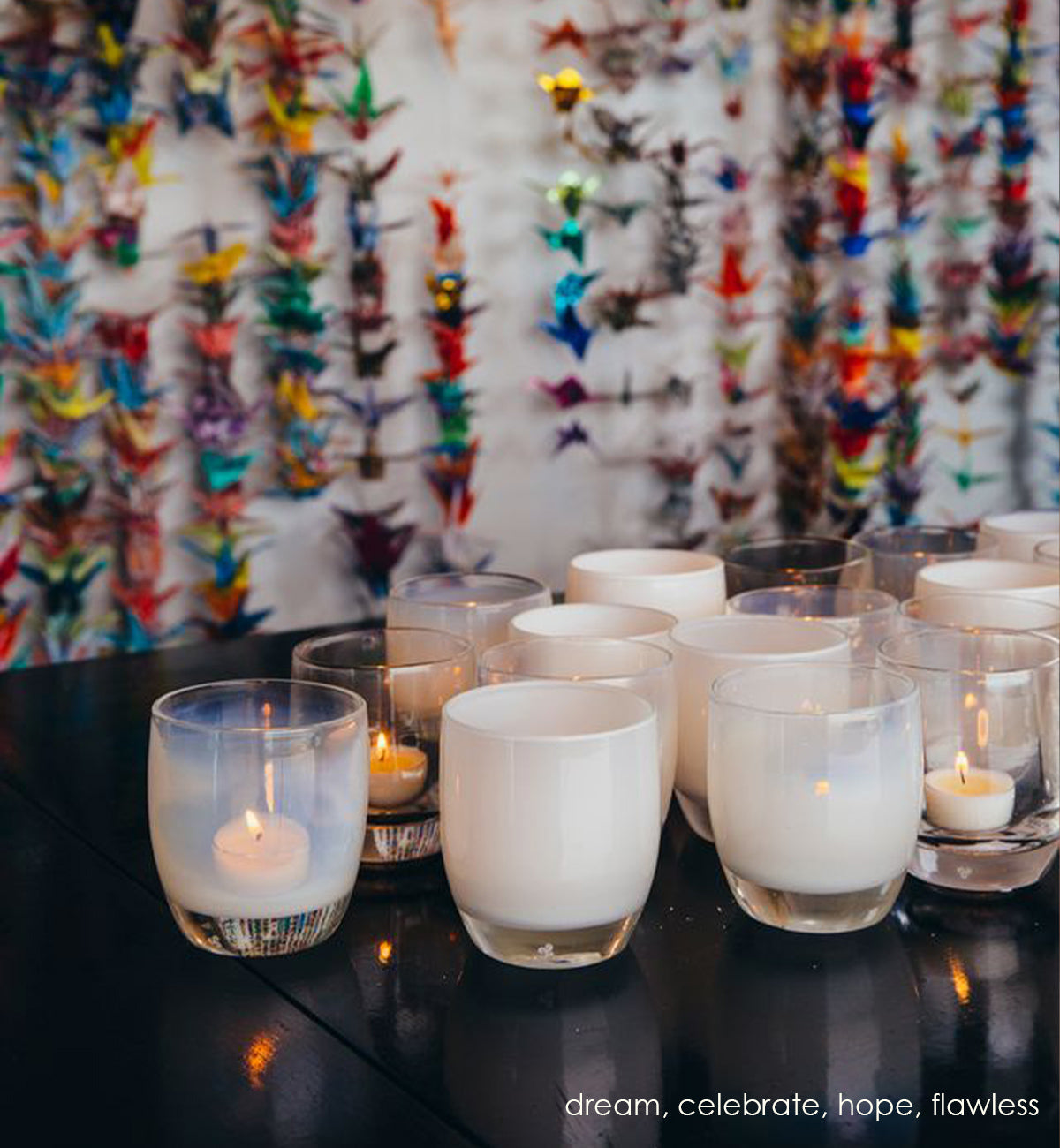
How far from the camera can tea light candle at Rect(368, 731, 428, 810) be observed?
96 cm

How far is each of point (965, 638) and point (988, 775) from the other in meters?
0.10

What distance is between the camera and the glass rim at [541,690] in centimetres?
79

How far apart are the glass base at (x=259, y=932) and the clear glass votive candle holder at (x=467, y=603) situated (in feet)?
0.82

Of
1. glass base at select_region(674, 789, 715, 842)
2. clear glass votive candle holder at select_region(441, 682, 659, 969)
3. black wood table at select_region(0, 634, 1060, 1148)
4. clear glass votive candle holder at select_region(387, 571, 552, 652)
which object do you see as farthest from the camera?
clear glass votive candle holder at select_region(387, 571, 552, 652)

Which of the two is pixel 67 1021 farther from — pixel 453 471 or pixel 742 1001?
pixel 453 471

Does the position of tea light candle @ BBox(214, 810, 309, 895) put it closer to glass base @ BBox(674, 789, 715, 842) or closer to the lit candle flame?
the lit candle flame

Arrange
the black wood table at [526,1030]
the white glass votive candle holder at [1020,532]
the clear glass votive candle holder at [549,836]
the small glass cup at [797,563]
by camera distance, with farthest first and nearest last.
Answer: the white glass votive candle holder at [1020,532], the small glass cup at [797,563], the clear glass votive candle holder at [549,836], the black wood table at [526,1030]

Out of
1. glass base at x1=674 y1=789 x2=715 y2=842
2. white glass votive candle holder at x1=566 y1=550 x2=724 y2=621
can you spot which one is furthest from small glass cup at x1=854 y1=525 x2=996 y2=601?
glass base at x1=674 y1=789 x2=715 y2=842

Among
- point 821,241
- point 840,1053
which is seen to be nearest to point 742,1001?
point 840,1053

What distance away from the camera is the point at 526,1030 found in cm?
75

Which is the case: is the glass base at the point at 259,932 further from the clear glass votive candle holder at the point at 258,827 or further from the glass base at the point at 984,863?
the glass base at the point at 984,863

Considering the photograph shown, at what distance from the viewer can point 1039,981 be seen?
80cm

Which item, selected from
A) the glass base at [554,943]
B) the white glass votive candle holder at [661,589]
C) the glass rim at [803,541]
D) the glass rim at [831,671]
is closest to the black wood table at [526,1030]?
the glass base at [554,943]

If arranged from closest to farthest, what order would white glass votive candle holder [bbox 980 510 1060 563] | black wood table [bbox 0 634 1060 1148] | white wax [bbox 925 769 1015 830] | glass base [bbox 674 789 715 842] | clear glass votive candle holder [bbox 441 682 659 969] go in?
black wood table [bbox 0 634 1060 1148]
clear glass votive candle holder [bbox 441 682 659 969]
white wax [bbox 925 769 1015 830]
glass base [bbox 674 789 715 842]
white glass votive candle holder [bbox 980 510 1060 563]
